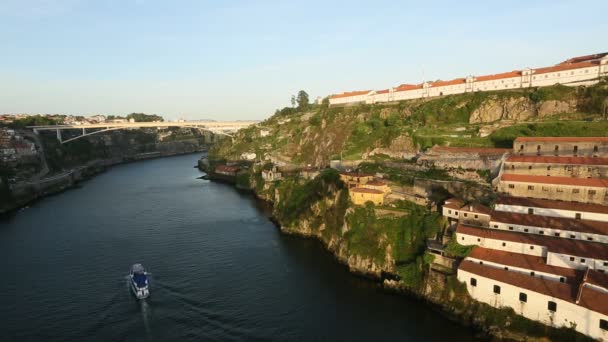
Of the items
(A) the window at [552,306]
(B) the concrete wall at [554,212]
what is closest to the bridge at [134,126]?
(B) the concrete wall at [554,212]

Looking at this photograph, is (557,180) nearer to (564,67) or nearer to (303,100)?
(564,67)

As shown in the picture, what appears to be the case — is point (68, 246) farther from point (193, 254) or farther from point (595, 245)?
point (595, 245)

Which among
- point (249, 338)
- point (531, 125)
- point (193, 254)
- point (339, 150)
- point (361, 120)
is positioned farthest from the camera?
point (361, 120)

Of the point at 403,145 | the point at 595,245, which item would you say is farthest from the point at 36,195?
the point at 595,245

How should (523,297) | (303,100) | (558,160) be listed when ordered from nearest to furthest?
1. (523,297)
2. (558,160)
3. (303,100)

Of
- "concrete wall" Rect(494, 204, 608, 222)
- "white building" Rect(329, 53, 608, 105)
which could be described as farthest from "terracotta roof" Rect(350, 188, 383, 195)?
"white building" Rect(329, 53, 608, 105)

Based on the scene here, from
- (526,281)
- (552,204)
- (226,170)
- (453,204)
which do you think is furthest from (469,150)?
(226,170)
